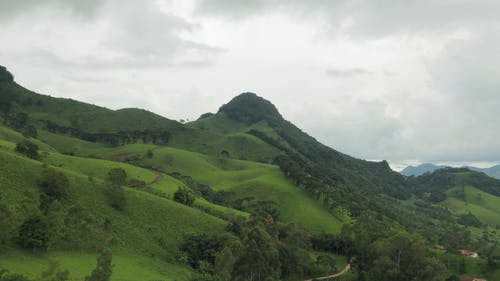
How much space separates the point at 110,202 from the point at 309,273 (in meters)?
51.5

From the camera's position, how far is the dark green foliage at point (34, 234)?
209 feet

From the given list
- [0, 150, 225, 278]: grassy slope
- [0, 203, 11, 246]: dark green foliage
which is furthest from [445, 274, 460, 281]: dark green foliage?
[0, 203, 11, 246]: dark green foliage

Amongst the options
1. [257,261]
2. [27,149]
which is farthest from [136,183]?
[257,261]

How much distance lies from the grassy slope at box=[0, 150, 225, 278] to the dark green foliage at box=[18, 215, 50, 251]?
2.56 m

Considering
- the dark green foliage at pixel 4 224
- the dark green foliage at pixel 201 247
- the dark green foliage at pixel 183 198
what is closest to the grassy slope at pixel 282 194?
the dark green foliage at pixel 183 198

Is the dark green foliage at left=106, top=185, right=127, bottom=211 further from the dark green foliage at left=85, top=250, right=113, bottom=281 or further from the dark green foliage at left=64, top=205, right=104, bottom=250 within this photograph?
the dark green foliage at left=85, top=250, right=113, bottom=281

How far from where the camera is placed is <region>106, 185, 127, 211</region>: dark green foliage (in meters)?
91.1

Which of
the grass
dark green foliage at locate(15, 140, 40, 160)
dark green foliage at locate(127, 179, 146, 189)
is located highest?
dark green foliage at locate(15, 140, 40, 160)

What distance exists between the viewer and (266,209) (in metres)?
136

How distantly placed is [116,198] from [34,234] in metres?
28.0

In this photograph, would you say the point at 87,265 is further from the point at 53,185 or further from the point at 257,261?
the point at 257,261

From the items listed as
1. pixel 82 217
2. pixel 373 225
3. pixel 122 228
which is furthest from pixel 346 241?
pixel 82 217

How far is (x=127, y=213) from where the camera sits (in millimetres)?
90812

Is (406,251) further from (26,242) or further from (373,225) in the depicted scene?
(26,242)
